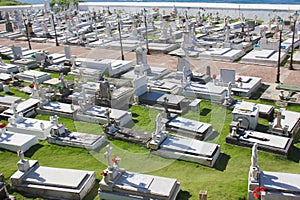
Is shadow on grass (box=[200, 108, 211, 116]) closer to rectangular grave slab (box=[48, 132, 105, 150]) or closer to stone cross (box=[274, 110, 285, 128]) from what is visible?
stone cross (box=[274, 110, 285, 128])

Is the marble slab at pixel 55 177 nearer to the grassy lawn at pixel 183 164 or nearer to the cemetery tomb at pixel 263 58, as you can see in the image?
the grassy lawn at pixel 183 164

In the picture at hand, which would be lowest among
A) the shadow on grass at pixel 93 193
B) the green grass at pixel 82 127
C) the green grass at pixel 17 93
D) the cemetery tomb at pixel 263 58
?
the shadow on grass at pixel 93 193

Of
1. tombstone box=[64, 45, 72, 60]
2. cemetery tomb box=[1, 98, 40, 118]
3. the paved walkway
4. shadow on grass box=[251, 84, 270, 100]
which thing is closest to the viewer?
cemetery tomb box=[1, 98, 40, 118]

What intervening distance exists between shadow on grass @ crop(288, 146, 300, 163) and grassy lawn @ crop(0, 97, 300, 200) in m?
0.13

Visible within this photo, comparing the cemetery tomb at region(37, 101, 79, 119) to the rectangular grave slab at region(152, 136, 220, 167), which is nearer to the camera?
the rectangular grave slab at region(152, 136, 220, 167)

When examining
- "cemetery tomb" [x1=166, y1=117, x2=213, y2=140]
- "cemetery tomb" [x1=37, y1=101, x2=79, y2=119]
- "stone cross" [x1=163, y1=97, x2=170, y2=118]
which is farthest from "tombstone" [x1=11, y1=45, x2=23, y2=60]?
"cemetery tomb" [x1=166, y1=117, x2=213, y2=140]

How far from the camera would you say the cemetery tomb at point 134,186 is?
9391 millimetres

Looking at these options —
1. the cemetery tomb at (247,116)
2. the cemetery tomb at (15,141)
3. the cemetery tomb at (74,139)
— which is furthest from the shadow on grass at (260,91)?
the cemetery tomb at (15,141)

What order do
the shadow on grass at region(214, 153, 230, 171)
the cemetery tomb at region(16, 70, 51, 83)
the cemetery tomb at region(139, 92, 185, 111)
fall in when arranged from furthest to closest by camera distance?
the cemetery tomb at region(16, 70, 51, 83)
the cemetery tomb at region(139, 92, 185, 111)
the shadow on grass at region(214, 153, 230, 171)

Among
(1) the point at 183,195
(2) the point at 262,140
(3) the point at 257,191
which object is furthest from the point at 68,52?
(3) the point at 257,191

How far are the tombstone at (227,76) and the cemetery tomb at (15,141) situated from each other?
31.4 feet

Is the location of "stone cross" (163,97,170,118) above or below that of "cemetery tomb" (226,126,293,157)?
above

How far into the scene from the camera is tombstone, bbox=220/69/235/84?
17.3 metres

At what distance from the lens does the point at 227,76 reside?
1739cm
